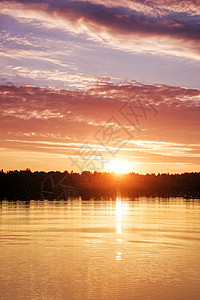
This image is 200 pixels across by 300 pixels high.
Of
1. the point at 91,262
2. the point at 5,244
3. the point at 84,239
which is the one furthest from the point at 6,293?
the point at 84,239

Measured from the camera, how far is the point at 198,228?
6088 centimetres

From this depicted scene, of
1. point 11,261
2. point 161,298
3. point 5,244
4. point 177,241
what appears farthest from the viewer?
point 177,241

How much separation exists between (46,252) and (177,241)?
50.3 feet

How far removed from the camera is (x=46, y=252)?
129ft

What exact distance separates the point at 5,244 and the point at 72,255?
8.98 metres

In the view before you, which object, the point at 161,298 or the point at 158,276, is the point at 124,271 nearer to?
the point at 158,276

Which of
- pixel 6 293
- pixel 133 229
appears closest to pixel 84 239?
pixel 133 229

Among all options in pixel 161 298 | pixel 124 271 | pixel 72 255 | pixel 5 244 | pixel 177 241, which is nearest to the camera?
pixel 161 298

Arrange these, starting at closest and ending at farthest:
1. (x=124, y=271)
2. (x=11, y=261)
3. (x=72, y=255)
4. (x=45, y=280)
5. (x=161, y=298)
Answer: (x=161, y=298), (x=45, y=280), (x=124, y=271), (x=11, y=261), (x=72, y=255)

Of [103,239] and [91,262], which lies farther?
[103,239]

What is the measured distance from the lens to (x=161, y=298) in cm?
2359

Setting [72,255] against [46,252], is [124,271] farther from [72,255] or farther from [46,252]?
[46,252]

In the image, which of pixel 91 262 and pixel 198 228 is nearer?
pixel 91 262

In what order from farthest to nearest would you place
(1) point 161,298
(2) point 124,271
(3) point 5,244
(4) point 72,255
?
1. (3) point 5,244
2. (4) point 72,255
3. (2) point 124,271
4. (1) point 161,298
